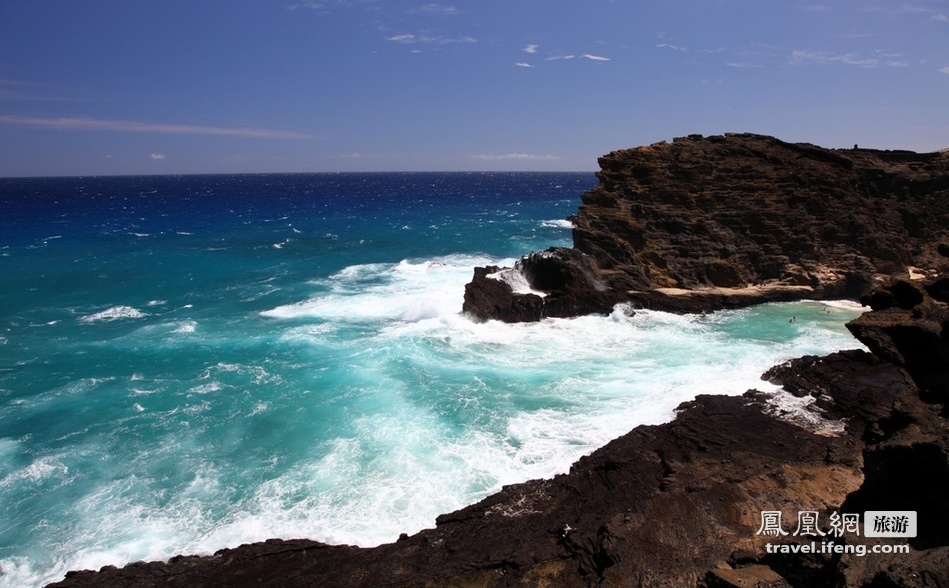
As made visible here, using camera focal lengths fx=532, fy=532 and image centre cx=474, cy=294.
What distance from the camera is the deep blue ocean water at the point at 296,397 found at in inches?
536

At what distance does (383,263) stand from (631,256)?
2309 cm

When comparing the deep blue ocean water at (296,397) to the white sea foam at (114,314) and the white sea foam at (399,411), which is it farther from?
the white sea foam at (114,314)

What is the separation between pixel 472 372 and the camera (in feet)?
71.2

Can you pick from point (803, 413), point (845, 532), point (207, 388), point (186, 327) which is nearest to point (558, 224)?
point (186, 327)

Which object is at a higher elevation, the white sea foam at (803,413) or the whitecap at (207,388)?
the white sea foam at (803,413)

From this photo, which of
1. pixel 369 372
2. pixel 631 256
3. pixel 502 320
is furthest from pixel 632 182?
pixel 369 372

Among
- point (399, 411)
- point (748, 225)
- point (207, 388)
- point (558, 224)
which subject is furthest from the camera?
point (558, 224)

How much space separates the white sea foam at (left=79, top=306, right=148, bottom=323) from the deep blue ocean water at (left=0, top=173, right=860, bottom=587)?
210 millimetres

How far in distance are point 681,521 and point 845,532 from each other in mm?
3105

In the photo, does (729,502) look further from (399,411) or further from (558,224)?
(558,224)

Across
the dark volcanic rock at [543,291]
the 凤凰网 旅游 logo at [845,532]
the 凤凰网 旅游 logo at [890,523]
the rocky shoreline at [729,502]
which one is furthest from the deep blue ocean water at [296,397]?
the 凤凰网 旅游 logo at [890,523]

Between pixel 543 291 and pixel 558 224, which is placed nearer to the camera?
pixel 543 291

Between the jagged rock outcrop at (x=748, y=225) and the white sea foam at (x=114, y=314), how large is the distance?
65.8 feet

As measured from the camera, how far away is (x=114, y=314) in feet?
103
